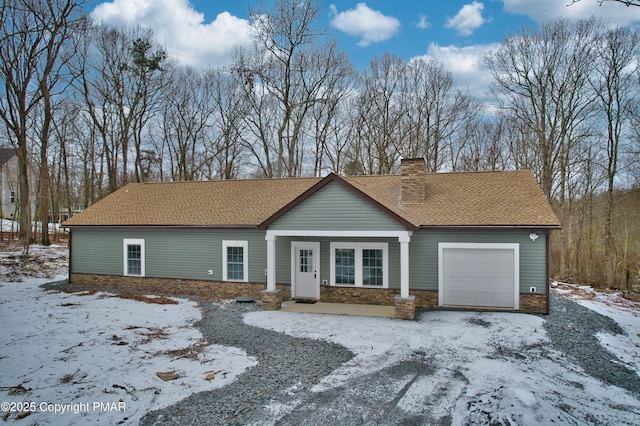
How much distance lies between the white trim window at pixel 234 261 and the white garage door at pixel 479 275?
6.50m

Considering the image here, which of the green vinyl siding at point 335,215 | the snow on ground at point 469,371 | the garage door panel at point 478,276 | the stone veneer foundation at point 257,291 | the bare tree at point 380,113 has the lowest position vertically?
the snow on ground at point 469,371

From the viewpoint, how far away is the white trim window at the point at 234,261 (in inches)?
535

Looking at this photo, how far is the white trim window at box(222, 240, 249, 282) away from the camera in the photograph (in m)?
13.6

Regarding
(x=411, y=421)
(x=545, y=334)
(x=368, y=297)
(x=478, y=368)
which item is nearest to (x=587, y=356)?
(x=545, y=334)

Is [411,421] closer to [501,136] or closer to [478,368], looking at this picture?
[478,368]

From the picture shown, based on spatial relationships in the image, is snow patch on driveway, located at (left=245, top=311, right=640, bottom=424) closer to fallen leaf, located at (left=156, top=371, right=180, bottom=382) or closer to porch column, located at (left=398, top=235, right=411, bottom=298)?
porch column, located at (left=398, top=235, right=411, bottom=298)

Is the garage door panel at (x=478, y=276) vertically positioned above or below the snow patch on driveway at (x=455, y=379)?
above

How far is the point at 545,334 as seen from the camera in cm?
923

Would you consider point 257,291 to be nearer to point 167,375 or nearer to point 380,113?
point 167,375

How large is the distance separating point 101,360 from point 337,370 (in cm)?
437

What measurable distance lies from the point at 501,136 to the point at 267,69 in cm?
1717

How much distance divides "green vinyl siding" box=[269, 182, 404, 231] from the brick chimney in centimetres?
252

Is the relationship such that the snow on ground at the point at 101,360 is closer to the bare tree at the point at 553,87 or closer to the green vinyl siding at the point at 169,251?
the green vinyl siding at the point at 169,251

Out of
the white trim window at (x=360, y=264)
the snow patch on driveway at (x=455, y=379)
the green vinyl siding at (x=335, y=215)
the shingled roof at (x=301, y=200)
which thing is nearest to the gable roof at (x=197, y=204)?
the shingled roof at (x=301, y=200)
